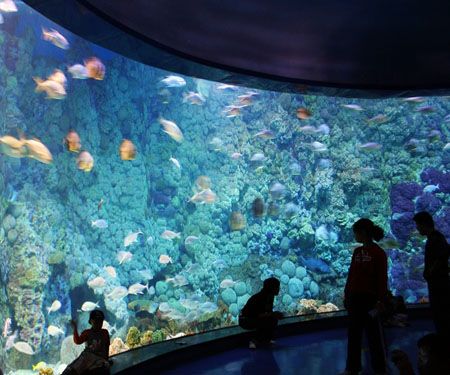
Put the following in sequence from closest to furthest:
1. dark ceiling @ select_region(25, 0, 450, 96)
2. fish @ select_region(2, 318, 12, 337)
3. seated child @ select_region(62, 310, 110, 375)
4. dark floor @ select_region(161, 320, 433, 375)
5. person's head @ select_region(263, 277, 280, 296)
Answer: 1. seated child @ select_region(62, 310, 110, 375)
2. dark floor @ select_region(161, 320, 433, 375)
3. dark ceiling @ select_region(25, 0, 450, 96)
4. person's head @ select_region(263, 277, 280, 296)
5. fish @ select_region(2, 318, 12, 337)

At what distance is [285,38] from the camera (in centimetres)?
562

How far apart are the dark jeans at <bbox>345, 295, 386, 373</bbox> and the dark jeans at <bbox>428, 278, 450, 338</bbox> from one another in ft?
2.30

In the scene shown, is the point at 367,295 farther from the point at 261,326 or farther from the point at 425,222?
the point at 261,326

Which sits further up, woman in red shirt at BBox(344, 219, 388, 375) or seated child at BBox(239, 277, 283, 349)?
woman in red shirt at BBox(344, 219, 388, 375)

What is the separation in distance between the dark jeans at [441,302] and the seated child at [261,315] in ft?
6.33

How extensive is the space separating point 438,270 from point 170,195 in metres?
10.2

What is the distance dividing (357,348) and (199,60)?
394cm

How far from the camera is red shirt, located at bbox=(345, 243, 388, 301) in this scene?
3674 mm

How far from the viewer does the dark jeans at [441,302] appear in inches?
159

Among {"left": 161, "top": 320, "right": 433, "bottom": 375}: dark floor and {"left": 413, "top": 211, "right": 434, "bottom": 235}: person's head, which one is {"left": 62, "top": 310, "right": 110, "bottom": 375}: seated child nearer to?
{"left": 161, "top": 320, "right": 433, "bottom": 375}: dark floor

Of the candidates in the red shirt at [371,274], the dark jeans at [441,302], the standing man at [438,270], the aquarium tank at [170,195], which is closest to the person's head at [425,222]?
the standing man at [438,270]

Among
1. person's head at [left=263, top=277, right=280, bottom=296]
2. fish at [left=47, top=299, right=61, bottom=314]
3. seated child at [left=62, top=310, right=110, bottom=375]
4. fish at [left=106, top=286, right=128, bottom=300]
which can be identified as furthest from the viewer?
fish at [left=106, top=286, right=128, bottom=300]

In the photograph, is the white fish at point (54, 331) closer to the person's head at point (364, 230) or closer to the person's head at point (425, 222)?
the person's head at point (364, 230)

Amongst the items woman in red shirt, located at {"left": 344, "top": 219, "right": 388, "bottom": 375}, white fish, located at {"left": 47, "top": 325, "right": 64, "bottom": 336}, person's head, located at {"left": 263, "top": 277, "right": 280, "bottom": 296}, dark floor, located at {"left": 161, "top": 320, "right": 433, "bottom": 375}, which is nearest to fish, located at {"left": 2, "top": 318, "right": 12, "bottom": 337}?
white fish, located at {"left": 47, "top": 325, "right": 64, "bottom": 336}
